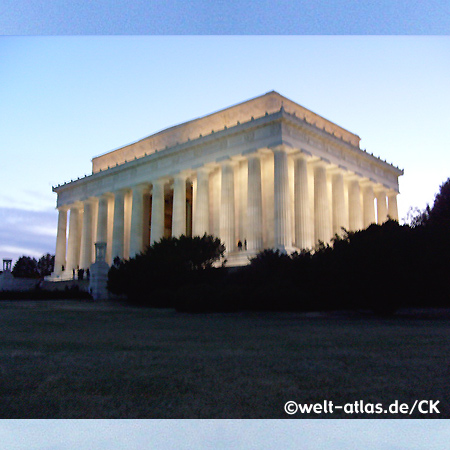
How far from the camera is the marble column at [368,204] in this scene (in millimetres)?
63594

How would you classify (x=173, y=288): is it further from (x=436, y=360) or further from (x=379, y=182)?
(x=379, y=182)

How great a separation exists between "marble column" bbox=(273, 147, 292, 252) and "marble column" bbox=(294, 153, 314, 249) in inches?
61.2

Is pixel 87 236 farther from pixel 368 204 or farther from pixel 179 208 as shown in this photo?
pixel 368 204

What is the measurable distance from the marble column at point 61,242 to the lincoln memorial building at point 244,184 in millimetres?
2861

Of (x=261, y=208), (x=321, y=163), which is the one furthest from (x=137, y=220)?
(x=321, y=163)

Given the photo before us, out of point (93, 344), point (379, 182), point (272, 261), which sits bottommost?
point (93, 344)

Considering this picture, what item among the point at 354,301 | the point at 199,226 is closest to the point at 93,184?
the point at 199,226

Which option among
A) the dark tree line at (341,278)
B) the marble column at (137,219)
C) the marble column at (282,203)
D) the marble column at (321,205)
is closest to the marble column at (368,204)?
the marble column at (321,205)

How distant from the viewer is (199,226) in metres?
56.5

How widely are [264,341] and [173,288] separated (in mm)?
24712

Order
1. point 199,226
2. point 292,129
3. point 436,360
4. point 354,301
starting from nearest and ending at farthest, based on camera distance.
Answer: point 436,360 → point 354,301 → point 292,129 → point 199,226

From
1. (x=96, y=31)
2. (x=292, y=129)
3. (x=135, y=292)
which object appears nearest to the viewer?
(x=96, y=31)

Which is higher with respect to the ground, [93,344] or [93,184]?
[93,184]

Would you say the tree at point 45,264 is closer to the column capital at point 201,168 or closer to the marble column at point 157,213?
the marble column at point 157,213
